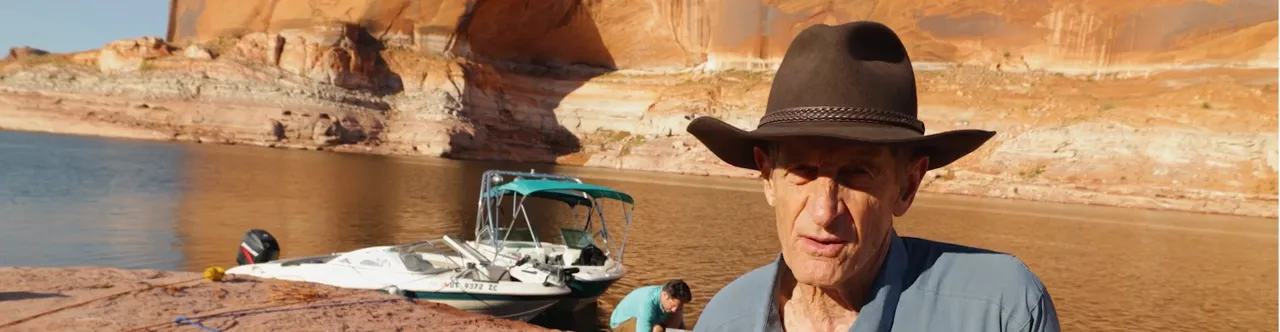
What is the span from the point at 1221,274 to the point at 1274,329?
6.57 metres

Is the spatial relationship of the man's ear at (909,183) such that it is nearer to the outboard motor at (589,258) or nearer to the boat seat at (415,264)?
the boat seat at (415,264)

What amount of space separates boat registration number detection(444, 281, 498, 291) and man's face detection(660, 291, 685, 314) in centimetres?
406

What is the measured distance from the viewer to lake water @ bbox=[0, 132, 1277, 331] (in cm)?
1480

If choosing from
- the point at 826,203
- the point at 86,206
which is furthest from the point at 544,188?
the point at 86,206

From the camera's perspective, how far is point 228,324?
7855 mm

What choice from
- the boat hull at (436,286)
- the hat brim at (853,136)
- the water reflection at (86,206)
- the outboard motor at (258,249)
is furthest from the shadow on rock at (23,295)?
the hat brim at (853,136)

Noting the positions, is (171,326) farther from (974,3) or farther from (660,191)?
(974,3)

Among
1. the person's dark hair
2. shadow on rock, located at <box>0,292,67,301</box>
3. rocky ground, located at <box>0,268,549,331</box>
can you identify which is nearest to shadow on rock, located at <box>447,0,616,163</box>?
rocky ground, located at <box>0,268,549,331</box>

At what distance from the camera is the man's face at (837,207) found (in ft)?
5.14

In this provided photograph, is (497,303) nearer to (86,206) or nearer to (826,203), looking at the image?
(826,203)

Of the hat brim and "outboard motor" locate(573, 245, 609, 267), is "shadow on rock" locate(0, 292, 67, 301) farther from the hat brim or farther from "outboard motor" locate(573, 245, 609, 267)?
the hat brim

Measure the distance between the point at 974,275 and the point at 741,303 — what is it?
1.55ft

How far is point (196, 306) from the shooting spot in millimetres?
8375

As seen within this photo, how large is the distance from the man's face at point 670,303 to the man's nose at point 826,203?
5771 mm
